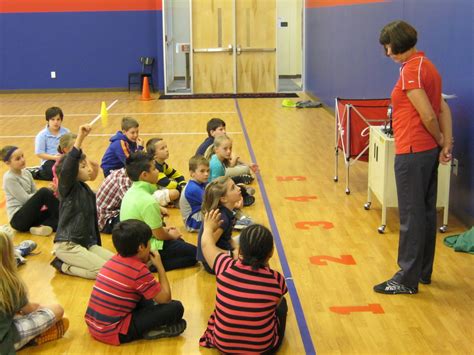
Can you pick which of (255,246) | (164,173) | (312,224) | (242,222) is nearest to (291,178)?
(164,173)

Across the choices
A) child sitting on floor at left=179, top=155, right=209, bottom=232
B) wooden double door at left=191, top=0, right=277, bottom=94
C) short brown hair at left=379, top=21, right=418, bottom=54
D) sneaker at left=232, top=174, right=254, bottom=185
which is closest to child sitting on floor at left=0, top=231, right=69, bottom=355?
child sitting on floor at left=179, top=155, right=209, bottom=232

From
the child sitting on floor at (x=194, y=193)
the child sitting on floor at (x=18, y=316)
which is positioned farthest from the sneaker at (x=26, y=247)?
the child sitting on floor at (x=18, y=316)

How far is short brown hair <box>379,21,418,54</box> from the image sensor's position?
441cm

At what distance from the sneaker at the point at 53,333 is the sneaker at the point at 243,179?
3693 mm

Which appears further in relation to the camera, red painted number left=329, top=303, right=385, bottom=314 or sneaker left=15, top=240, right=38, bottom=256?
sneaker left=15, top=240, right=38, bottom=256

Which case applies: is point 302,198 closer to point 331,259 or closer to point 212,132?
point 212,132

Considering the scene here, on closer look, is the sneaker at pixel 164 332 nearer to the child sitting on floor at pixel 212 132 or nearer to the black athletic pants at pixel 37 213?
the black athletic pants at pixel 37 213

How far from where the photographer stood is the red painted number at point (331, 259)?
5395 millimetres

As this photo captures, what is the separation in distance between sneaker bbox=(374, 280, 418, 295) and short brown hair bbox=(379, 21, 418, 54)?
1.59 meters

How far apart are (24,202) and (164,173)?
59.0 inches

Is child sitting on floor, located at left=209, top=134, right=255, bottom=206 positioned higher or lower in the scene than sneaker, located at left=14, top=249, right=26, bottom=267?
higher

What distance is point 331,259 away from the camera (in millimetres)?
5480

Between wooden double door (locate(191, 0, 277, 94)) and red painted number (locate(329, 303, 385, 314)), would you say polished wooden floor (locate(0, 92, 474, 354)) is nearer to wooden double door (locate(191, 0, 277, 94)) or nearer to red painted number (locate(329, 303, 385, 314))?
red painted number (locate(329, 303, 385, 314))

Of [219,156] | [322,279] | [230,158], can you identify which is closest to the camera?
[322,279]
